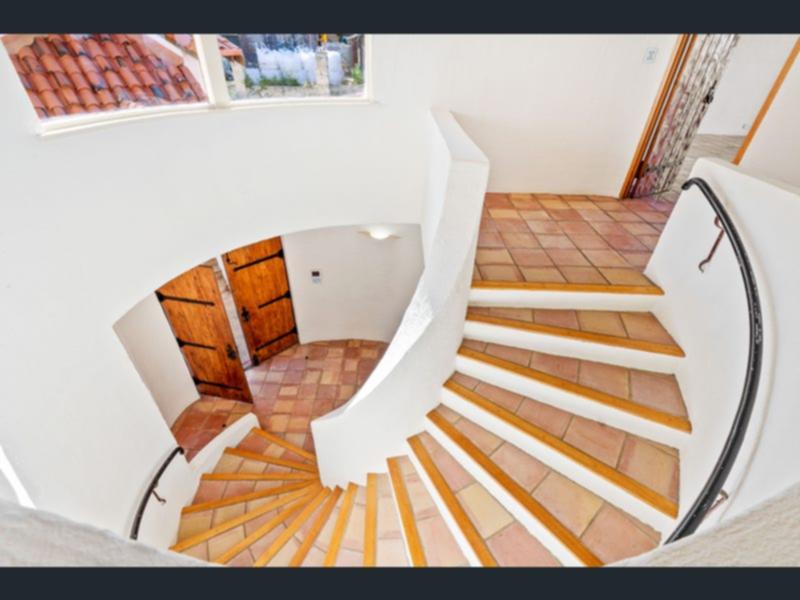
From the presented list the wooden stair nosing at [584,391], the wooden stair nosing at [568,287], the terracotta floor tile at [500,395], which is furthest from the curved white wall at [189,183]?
the terracotta floor tile at [500,395]

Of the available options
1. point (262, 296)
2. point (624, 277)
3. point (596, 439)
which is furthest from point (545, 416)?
point (262, 296)

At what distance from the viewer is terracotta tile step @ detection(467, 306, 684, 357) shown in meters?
2.35

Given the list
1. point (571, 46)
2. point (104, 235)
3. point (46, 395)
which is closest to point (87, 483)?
point (46, 395)

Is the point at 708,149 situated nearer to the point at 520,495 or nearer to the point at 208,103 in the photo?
the point at 520,495

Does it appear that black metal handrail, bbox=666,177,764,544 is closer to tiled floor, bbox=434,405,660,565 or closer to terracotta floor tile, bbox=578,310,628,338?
tiled floor, bbox=434,405,660,565

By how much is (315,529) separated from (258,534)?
59 centimetres

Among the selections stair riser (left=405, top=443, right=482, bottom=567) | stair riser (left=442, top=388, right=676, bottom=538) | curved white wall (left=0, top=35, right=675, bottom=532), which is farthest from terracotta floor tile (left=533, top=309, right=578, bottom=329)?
curved white wall (left=0, top=35, right=675, bottom=532)

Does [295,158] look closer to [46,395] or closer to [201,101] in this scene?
[201,101]

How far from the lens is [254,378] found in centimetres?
547

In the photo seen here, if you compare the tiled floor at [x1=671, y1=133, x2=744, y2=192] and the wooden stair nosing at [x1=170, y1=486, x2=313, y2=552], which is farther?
the tiled floor at [x1=671, y1=133, x2=744, y2=192]

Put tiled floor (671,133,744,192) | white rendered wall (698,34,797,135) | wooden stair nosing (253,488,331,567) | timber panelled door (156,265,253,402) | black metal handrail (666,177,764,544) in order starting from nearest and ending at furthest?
black metal handrail (666,177,764,544)
wooden stair nosing (253,488,331,567)
timber panelled door (156,265,253,402)
tiled floor (671,133,744,192)
white rendered wall (698,34,797,135)

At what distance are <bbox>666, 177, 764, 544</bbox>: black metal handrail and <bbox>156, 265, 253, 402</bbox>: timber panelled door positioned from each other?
14.4ft

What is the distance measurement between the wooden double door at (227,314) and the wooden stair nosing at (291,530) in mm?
2123

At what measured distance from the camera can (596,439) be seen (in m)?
2.06
